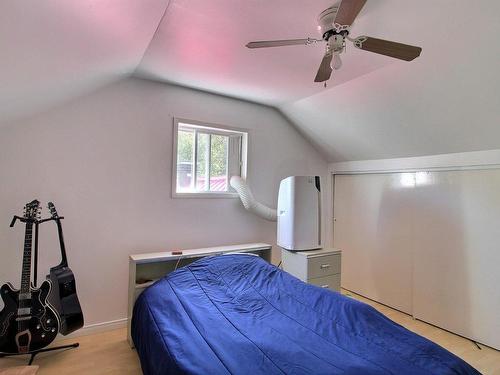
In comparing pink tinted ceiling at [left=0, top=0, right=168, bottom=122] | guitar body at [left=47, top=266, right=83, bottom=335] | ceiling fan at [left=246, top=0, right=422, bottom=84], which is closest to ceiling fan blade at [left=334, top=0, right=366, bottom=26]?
ceiling fan at [left=246, top=0, right=422, bottom=84]

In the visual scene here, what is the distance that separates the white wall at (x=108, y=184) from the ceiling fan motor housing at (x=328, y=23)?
1657 millimetres

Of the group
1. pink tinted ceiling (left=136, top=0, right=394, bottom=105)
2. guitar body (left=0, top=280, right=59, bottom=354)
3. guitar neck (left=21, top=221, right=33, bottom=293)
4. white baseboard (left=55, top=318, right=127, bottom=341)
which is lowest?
white baseboard (left=55, top=318, right=127, bottom=341)

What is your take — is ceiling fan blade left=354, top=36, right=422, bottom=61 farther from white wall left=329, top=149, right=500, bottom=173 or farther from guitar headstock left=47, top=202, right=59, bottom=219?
guitar headstock left=47, top=202, right=59, bottom=219

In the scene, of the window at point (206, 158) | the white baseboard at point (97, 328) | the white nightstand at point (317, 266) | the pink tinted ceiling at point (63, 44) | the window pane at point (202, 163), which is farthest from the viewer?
the window pane at point (202, 163)

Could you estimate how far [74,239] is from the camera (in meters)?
2.34

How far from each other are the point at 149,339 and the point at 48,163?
165 cm

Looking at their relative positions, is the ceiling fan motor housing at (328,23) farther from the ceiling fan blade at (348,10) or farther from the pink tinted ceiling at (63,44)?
the pink tinted ceiling at (63,44)

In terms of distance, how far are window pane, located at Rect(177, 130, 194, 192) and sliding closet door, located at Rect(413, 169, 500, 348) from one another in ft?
7.84

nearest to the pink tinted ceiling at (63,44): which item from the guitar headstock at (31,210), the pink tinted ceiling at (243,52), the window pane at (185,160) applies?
the pink tinted ceiling at (243,52)

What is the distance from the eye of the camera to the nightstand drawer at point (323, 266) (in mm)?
2568

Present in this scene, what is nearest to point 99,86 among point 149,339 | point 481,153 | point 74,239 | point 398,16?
point 74,239

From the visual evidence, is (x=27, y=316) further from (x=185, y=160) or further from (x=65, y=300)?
(x=185, y=160)

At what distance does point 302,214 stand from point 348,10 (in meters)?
1.79

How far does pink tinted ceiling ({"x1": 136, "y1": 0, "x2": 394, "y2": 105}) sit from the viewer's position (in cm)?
154
